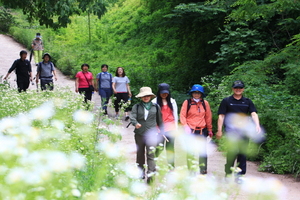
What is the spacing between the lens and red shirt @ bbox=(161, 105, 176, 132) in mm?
6766

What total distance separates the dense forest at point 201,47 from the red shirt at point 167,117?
7.80 feet

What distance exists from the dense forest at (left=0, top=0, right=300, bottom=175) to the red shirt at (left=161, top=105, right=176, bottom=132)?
2.38m

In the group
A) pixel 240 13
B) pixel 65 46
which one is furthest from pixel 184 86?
pixel 65 46

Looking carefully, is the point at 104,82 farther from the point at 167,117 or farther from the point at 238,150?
the point at 238,150

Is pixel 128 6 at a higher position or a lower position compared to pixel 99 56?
higher

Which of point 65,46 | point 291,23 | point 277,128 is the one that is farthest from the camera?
point 65,46

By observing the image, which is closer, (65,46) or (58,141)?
(58,141)

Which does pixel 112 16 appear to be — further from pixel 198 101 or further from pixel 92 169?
pixel 92 169

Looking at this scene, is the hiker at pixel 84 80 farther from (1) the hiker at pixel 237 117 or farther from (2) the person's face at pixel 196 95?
(1) the hiker at pixel 237 117

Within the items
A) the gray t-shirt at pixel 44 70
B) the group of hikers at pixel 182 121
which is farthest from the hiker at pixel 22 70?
the group of hikers at pixel 182 121

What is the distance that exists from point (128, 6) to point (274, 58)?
77.3 feet

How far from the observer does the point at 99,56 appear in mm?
23609

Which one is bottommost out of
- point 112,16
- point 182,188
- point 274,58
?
point 182,188

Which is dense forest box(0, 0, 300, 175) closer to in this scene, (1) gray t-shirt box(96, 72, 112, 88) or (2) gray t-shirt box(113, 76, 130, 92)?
(1) gray t-shirt box(96, 72, 112, 88)
